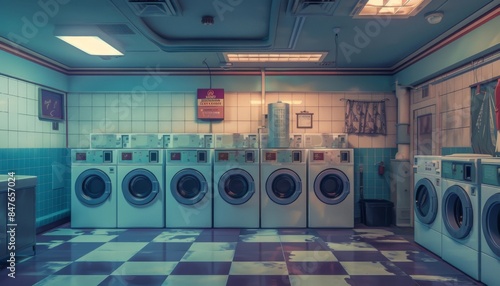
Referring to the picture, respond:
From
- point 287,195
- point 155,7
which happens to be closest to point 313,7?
point 155,7

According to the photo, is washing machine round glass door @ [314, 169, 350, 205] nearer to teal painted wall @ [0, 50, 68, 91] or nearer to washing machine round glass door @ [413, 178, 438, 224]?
washing machine round glass door @ [413, 178, 438, 224]

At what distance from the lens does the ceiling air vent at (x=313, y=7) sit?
306cm

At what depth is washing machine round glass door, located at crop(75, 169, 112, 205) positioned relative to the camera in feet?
17.2

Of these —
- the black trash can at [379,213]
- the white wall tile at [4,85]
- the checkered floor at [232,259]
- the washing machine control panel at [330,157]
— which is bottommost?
the checkered floor at [232,259]

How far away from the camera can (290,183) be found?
530cm

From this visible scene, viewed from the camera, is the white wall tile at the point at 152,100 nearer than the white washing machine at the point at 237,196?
No

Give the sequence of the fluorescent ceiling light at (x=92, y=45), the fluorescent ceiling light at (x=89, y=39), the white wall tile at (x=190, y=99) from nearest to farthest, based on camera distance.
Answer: the fluorescent ceiling light at (x=89, y=39) → the fluorescent ceiling light at (x=92, y=45) → the white wall tile at (x=190, y=99)

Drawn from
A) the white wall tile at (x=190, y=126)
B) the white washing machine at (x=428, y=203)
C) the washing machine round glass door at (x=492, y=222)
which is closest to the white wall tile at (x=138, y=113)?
the white wall tile at (x=190, y=126)

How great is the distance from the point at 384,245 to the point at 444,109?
1.99m

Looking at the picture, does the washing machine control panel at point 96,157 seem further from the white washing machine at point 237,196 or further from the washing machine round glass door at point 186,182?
the white washing machine at point 237,196

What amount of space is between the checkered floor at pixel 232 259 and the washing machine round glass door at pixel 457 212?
1.37ft

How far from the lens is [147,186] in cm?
534

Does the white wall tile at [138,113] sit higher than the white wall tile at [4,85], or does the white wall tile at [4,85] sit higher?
the white wall tile at [4,85]

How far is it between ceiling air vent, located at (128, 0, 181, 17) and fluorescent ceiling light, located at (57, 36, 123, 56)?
1.10 m
